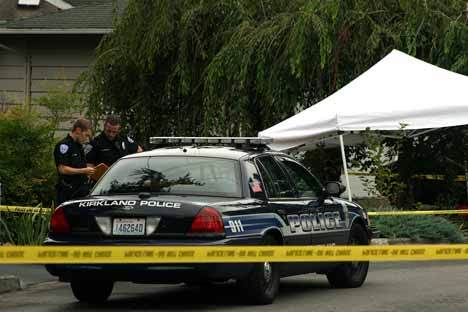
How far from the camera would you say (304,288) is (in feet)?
39.6

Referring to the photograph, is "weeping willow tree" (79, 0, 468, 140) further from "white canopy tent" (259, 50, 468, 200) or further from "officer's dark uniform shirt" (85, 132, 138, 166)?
"officer's dark uniform shirt" (85, 132, 138, 166)

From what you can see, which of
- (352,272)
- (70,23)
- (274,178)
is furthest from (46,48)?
(274,178)

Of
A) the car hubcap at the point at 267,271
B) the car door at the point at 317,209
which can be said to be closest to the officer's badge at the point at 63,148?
the car door at the point at 317,209

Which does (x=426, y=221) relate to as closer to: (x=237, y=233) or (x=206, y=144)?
(x=206, y=144)

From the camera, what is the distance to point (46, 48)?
29188mm

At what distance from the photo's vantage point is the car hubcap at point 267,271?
10.2m

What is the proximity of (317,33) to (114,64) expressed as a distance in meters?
4.61

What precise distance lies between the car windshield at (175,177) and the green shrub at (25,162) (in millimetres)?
5917

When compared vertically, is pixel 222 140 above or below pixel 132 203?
above

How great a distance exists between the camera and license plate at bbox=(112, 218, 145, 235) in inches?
383

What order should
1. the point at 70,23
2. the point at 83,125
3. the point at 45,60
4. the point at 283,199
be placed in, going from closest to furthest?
the point at 283,199 < the point at 83,125 < the point at 70,23 < the point at 45,60

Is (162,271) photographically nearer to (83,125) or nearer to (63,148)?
(83,125)

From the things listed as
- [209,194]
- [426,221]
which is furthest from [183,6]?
[209,194]

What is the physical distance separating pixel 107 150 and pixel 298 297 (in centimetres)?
343
